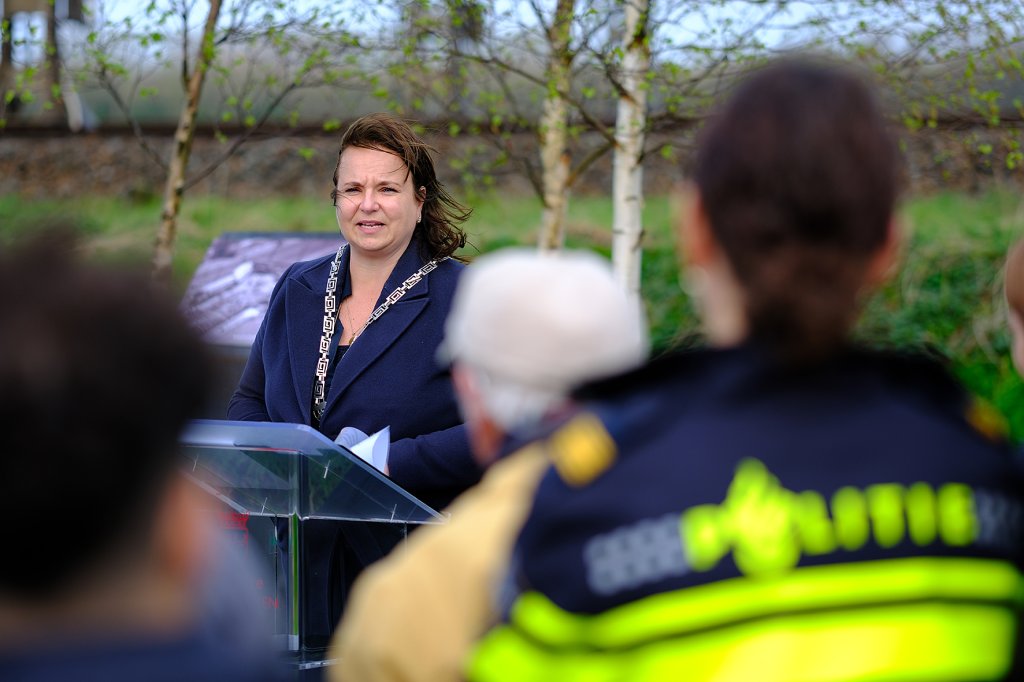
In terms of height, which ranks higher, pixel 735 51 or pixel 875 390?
pixel 735 51

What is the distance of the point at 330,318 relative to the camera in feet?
11.4

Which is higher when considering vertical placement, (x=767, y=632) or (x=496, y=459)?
(x=496, y=459)

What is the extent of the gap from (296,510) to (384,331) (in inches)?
34.7

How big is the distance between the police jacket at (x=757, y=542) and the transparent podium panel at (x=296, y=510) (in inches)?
53.6

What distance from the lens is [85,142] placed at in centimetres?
1357

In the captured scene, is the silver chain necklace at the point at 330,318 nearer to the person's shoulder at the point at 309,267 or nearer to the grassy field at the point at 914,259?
the person's shoulder at the point at 309,267

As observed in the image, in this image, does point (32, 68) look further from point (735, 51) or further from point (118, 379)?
point (118, 379)

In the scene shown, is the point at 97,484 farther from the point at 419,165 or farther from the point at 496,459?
the point at 419,165

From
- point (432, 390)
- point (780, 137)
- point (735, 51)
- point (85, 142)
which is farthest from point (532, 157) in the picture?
point (780, 137)

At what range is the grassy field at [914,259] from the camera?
8984 millimetres

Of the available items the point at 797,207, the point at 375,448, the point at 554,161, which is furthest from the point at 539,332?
the point at 554,161

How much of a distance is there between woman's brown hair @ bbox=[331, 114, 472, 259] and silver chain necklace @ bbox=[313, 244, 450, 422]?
3.3 inches

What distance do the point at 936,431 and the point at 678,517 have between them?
1.04ft

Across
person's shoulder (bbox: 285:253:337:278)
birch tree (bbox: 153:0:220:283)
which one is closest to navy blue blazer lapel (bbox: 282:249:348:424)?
person's shoulder (bbox: 285:253:337:278)
